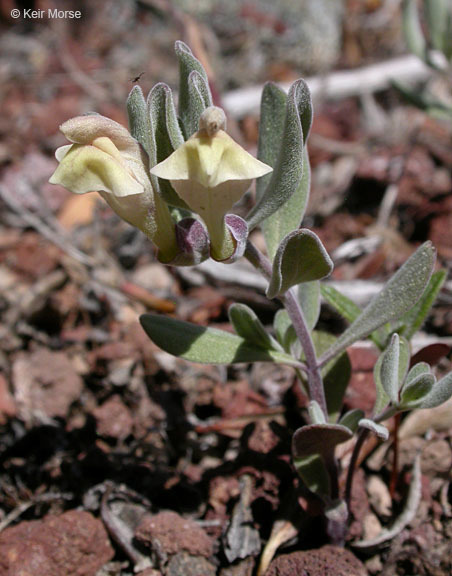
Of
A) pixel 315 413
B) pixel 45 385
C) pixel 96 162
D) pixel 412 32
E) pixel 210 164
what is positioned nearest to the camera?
pixel 210 164

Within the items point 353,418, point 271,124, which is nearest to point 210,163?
point 271,124

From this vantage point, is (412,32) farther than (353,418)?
Yes

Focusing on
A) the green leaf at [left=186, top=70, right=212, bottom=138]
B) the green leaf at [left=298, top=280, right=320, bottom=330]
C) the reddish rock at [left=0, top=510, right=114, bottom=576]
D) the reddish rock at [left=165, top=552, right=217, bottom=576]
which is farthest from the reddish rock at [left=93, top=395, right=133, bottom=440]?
the green leaf at [left=186, top=70, right=212, bottom=138]

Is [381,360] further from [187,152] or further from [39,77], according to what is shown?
[39,77]

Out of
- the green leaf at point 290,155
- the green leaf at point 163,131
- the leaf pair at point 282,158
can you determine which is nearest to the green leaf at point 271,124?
the leaf pair at point 282,158

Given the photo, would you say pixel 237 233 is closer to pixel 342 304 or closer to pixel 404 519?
pixel 342 304
